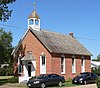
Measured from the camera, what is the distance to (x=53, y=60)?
4741cm

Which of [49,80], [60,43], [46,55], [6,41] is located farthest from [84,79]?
[6,41]

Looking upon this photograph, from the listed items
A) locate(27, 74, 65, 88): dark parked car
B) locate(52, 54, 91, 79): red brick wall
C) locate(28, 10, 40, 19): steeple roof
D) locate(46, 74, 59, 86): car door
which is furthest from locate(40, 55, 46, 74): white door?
locate(46, 74, 59, 86): car door

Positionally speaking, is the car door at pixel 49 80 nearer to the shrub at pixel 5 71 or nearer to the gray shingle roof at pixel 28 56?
the gray shingle roof at pixel 28 56

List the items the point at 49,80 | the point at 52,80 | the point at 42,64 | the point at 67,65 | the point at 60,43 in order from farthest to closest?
the point at 60,43 < the point at 67,65 < the point at 42,64 < the point at 52,80 < the point at 49,80

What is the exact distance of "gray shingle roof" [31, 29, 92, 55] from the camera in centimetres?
4850

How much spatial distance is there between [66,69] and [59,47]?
380 centimetres

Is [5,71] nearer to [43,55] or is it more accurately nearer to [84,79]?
[43,55]

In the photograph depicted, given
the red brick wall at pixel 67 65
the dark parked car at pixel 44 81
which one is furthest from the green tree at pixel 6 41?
the dark parked car at pixel 44 81

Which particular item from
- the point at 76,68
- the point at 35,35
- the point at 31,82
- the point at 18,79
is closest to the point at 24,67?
the point at 18,79

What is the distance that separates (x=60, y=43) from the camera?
51906 mm

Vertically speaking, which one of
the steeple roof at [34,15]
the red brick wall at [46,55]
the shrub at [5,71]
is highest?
the steeple roof at [34,15]

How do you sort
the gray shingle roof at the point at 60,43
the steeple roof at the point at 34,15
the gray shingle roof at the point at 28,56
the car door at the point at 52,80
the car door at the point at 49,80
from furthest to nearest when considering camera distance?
the steeple roof at the point at 34,15
the gray shingle roof at the point at 28,56
the gray shingle roof at the point at 60,43
the car door at the point at 52,80
the car door at the point at 49,80

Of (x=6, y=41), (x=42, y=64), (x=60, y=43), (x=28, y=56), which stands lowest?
(x=42, y=64)

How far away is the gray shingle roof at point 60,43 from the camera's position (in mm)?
48500
